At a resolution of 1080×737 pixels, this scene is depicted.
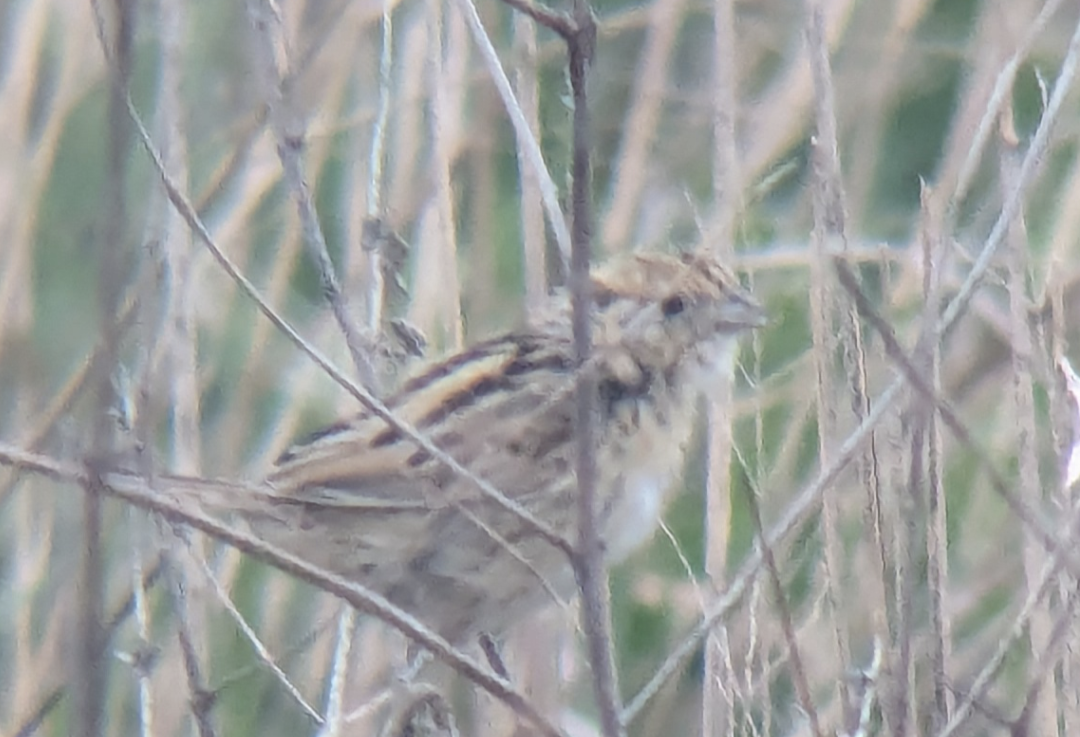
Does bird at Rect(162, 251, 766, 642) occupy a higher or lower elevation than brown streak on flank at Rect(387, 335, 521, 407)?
lower

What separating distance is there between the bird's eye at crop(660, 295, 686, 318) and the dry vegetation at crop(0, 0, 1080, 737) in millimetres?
151

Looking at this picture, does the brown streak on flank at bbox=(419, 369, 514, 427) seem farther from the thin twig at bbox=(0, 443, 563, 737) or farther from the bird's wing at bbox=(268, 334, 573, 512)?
the thin twig at bbox=(0, 443, 563, 737)

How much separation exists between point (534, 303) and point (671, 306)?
0.62 ft

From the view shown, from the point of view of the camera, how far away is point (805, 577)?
11.1 ft

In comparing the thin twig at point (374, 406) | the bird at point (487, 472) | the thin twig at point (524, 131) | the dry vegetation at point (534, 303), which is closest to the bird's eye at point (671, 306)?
the bird at point (487, 472)

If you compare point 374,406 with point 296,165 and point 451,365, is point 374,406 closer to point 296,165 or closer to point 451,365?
point 296,165

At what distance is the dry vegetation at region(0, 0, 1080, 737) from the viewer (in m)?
1.53

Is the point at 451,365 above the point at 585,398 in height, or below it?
above

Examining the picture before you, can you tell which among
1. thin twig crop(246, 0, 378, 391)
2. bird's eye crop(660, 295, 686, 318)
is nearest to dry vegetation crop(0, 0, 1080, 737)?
thin twig crop(246, 0, 378, 391)

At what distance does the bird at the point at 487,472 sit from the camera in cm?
203

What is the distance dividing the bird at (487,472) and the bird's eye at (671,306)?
4 centimetres

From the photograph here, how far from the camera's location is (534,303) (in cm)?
232

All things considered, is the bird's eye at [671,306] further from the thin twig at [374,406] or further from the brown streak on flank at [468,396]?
the thin twig at [374,406]

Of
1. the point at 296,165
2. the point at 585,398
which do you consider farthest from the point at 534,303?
the point at 585,398
